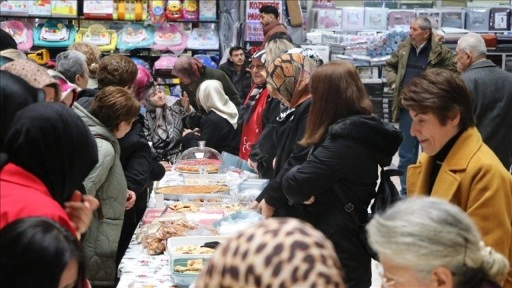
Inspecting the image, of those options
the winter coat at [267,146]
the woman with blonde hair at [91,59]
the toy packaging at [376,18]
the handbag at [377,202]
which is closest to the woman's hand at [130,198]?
the winter coat at [267,146]

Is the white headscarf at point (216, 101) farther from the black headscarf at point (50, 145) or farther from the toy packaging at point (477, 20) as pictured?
the toy packaging at point (477, 20)

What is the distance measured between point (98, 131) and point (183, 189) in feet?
4.16

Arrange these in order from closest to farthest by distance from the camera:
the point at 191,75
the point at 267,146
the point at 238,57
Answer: the point at 267,146 → the point at 191,75 → the point at 238,57

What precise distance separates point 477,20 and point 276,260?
10.4m

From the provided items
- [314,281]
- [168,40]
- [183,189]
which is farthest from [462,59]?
[314,281]

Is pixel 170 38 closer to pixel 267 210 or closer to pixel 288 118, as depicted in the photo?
pixel 288 118

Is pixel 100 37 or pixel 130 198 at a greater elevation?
pixel 100 37

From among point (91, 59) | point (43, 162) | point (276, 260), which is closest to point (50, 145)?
point (43, 162)

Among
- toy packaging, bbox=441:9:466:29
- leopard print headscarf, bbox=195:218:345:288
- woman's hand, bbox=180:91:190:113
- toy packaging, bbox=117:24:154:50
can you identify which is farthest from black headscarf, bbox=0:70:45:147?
toy packaging, bbox=441:9:466:29

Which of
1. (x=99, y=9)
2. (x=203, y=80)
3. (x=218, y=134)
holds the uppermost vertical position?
(x=99, y=9)

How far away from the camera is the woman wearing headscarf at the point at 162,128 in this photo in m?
6.29

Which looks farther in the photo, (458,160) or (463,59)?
(463,59)

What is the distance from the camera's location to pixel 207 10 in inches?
407

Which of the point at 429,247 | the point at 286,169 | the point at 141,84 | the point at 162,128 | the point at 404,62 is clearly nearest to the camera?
the point at 429,247
